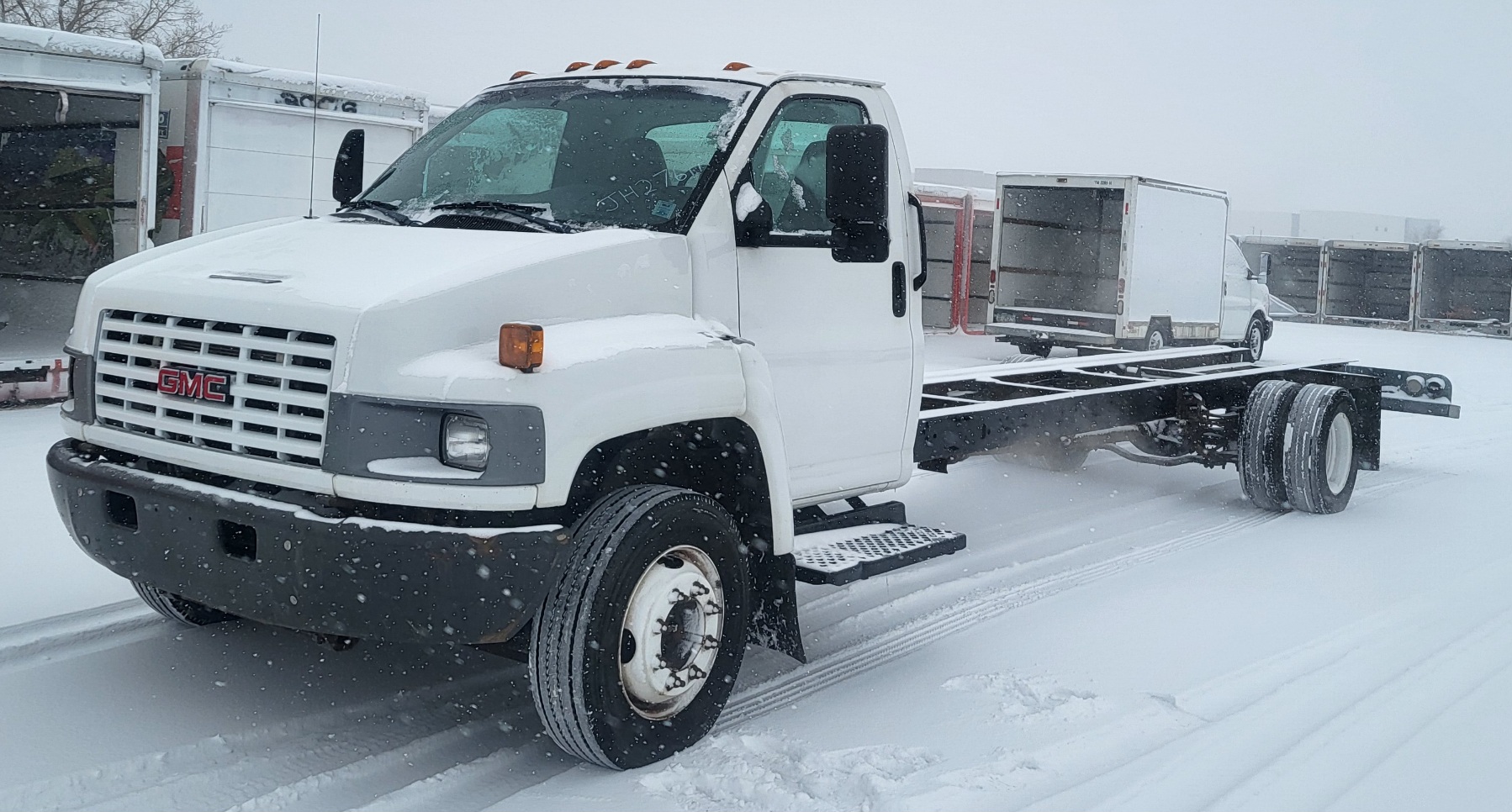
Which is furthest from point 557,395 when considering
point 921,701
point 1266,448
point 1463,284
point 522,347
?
point 1463,284

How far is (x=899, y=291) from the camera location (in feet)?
16.7

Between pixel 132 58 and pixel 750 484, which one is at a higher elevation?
pixel 132 58

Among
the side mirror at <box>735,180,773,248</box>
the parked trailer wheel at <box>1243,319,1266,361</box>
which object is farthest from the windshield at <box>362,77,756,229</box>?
the parked trailer wheel at <box>1243,319,1266,361</box>

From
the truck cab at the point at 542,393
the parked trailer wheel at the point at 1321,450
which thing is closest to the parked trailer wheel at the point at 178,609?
the truck cab at the point at 542,393

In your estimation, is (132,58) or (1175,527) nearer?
(1175,527)

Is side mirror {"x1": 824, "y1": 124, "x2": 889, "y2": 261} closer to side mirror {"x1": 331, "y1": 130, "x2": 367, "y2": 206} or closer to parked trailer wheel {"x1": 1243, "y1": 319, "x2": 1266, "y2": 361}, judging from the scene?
side mirror {"x1": 331, "y1": 130, "x2": 367, "y2": 206}

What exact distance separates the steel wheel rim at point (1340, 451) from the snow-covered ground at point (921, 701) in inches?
64.4

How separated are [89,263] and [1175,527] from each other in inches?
439

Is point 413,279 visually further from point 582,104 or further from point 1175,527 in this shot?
point 1175,527

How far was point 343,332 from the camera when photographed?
11.0ft

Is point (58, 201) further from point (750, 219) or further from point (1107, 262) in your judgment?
point (1107, 262)

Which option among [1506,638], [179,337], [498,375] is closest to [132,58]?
[179,337]

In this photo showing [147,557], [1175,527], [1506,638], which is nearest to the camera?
[147,557]

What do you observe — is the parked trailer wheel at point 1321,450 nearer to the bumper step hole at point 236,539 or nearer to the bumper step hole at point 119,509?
the bumper step hole at point 236,539
